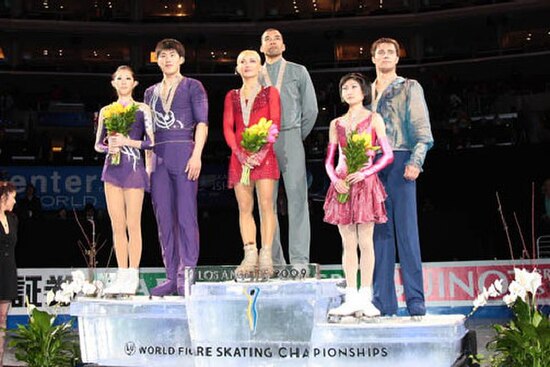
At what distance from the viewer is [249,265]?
18.4 ft

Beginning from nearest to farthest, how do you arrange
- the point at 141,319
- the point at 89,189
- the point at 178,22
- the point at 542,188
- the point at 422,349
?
1. the point at 422,349
2. the point at 141,319
3. the point at 542,188
4. the point at 89,189
5. the point at 178,22

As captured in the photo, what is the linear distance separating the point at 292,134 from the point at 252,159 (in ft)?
1.66

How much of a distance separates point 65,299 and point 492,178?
8.35 meters

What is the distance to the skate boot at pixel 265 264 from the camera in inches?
215

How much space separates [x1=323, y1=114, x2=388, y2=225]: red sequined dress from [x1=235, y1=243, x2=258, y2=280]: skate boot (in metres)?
0.63

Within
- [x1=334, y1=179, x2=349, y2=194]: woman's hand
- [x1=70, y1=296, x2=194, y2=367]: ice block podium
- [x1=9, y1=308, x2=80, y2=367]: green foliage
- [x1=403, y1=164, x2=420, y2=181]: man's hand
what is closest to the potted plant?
[x1=9, y1=308, x2=80, y2=367]: green foliage

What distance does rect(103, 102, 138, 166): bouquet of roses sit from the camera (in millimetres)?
5836

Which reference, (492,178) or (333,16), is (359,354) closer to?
(492,178)

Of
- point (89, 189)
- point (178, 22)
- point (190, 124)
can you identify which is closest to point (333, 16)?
point (178, 22)

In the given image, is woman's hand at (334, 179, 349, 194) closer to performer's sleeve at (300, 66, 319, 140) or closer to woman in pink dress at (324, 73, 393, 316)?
woman in pink dress at (324, 73, 393, 316)

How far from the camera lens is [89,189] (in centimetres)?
1428

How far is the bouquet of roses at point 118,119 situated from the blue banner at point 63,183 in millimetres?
8506

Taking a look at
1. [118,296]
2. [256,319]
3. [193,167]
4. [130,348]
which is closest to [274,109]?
[193,167]

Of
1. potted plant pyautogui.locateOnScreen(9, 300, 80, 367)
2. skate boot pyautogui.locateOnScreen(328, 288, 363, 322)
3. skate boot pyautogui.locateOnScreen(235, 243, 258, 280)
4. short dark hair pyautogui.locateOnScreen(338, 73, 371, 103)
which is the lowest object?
potted plant pyautogui.locateOnScreen(9, 300, 80, 367)
